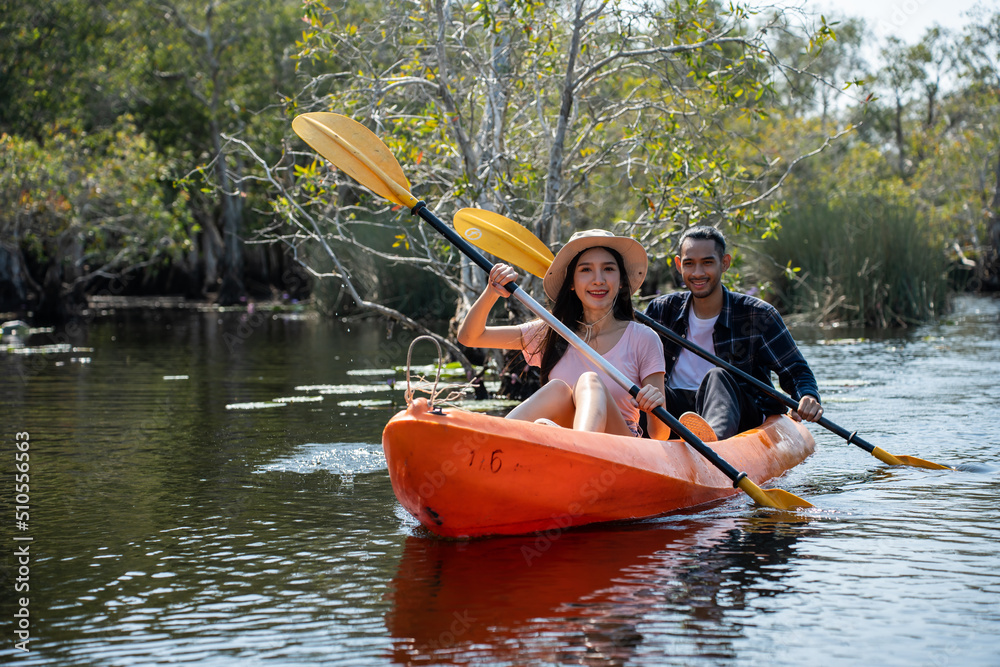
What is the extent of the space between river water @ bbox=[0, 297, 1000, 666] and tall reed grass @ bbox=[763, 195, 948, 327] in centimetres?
828

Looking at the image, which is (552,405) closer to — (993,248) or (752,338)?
(752,338)

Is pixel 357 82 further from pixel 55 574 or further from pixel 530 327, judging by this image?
pixel 55 574

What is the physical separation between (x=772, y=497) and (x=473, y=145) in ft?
14.5

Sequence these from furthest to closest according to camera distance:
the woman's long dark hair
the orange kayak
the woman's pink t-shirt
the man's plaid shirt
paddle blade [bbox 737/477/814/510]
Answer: the man's plaid shirt → the woman's long dark hair → the woman's pink t-shirt → paddle blade [bbox 737/477/814/510] → the orange kayak

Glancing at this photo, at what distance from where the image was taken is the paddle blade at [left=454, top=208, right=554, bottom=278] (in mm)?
4770

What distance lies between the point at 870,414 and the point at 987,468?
191 centimetres

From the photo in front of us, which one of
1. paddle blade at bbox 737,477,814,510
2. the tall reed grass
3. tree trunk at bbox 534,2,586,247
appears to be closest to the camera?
paddle blade at bbox 737,477,814,510

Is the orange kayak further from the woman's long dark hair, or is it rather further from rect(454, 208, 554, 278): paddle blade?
rect(454, 208, 554, 278): paddle blade

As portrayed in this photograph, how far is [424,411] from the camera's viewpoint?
335 cm

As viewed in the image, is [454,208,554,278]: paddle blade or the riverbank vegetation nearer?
[454,208,554,278]: paddle blade

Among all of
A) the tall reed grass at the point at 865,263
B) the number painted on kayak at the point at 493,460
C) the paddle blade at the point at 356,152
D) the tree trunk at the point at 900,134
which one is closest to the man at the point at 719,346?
the paddle blade at the point at 356,152

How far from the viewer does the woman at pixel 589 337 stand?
13.2 ft

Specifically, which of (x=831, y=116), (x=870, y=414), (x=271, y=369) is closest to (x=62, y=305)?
(x=271, y=369)

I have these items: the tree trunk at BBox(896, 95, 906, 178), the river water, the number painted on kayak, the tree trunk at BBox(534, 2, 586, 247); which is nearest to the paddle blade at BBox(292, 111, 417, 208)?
the river water
